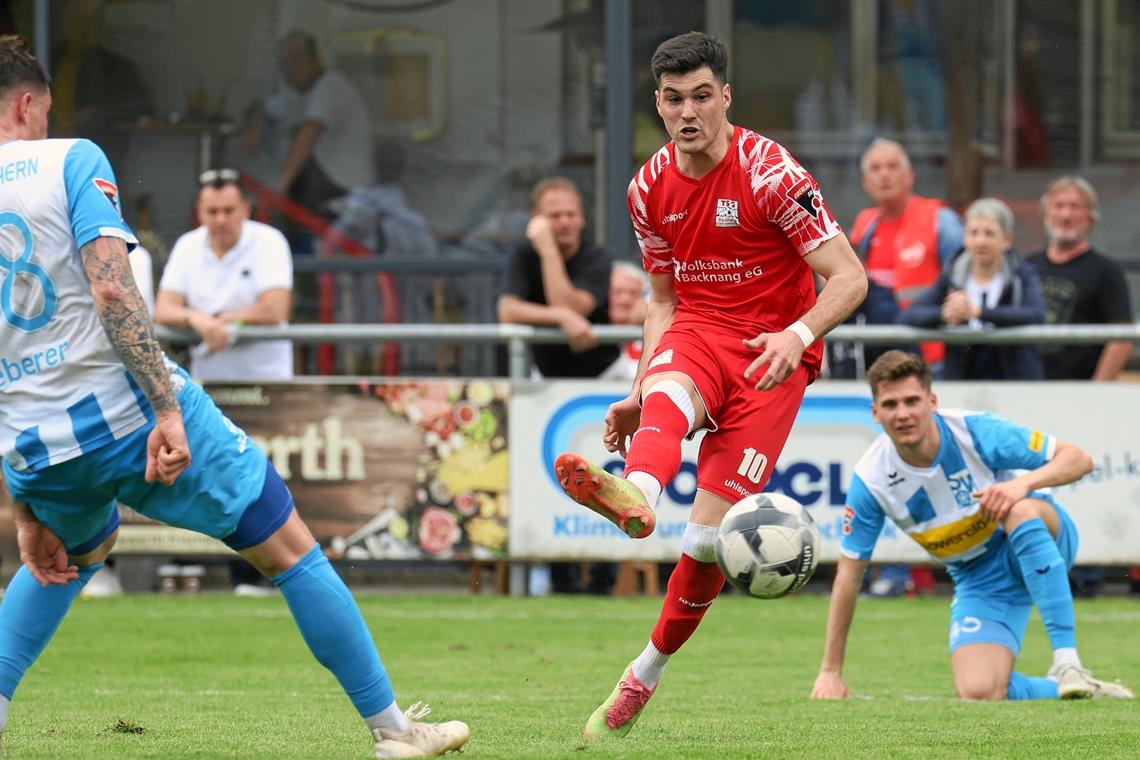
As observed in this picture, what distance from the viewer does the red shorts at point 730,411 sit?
644 centimetres

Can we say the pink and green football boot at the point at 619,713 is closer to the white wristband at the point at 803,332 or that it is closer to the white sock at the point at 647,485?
the white sock at the point at 647,485

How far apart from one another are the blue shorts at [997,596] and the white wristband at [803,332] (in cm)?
291

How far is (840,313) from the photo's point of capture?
20.5 ft

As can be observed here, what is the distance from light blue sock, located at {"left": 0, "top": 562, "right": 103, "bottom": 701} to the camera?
570 centimetres

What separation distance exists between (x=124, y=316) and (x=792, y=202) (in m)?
2.38

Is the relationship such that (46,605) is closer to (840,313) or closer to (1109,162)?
(840,313)

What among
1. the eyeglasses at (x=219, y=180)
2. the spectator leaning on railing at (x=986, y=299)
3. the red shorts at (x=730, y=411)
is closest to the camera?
the red shorts at (x=730, y=411)

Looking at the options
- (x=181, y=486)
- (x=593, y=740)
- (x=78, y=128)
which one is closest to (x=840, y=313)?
(x=593, y=740)

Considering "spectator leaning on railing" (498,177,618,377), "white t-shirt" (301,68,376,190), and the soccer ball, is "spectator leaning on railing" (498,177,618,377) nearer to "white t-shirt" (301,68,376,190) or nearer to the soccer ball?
"white t-shirt" (301,68,376,190)

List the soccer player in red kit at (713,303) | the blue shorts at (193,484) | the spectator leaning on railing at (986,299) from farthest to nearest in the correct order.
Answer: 1. the spectator leaning on railing at (986,299)
2. the soccer player in red kit at (713,303)
3. the blue shorts at (193,484)

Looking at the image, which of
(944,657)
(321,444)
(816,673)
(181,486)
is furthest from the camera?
(321,444)

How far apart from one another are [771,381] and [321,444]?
6.21 metres

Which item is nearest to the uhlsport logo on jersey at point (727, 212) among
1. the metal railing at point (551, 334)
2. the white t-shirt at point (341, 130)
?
the metal railing at point (551, 334)

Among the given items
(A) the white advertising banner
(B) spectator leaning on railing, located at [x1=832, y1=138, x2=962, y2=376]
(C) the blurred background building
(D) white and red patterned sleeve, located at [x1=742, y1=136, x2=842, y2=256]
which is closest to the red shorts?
(D) white and red patterned sleeve, located at [x1=742, y1=136, x2=842, y2=256]
